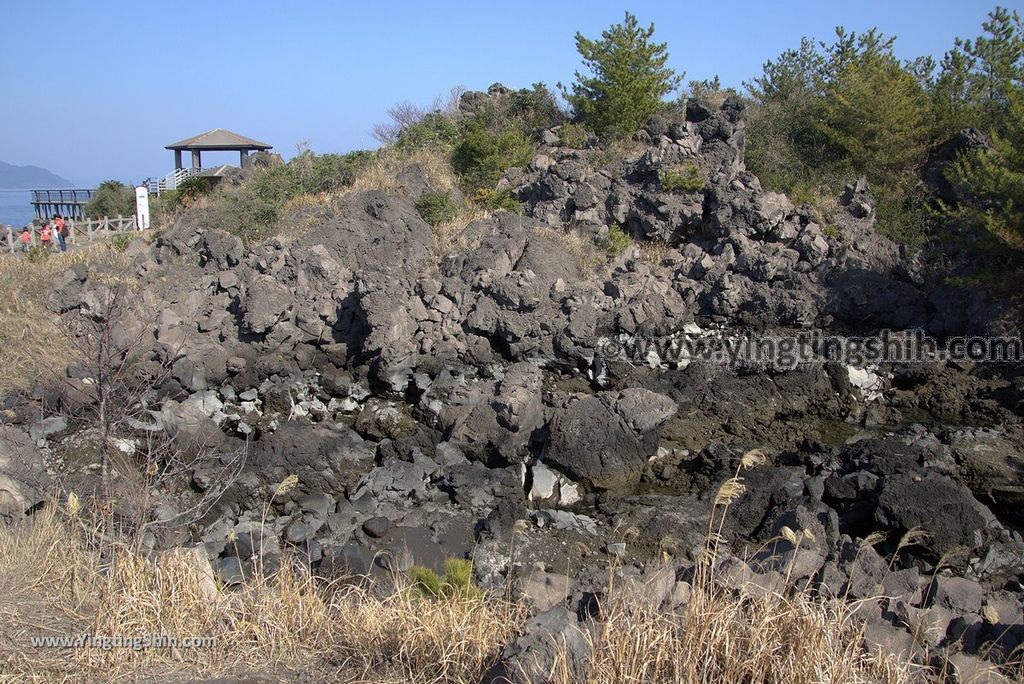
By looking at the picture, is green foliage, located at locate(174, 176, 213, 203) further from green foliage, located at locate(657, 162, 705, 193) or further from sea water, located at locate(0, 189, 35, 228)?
green foliage, located at locate(657, 162, 705, 193)

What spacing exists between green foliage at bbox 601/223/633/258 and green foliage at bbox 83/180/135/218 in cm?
2031

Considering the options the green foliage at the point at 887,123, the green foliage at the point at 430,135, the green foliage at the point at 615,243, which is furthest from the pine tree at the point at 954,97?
the green foliage at the point at 430,135

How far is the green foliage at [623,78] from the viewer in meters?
23.8

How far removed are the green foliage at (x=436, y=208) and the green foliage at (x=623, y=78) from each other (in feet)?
20.8

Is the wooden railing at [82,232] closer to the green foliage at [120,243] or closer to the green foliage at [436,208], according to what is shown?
the green foliage at [120,243]

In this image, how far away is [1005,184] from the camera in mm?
15617

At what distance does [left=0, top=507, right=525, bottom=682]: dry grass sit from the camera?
162 inches

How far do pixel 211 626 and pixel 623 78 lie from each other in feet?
73.6

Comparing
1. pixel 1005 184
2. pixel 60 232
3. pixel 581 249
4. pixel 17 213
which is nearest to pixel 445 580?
pixel 581 249

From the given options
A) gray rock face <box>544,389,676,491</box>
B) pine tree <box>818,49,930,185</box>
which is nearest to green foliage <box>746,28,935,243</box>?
pine tree <box>818,49,930,185</box>

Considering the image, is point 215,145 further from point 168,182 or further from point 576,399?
point 576,399

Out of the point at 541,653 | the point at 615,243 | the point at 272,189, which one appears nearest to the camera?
the point at 541,653

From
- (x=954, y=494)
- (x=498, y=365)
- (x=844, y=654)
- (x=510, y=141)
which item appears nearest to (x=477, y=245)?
(x=498, y=365)

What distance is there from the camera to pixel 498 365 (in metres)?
15.7
